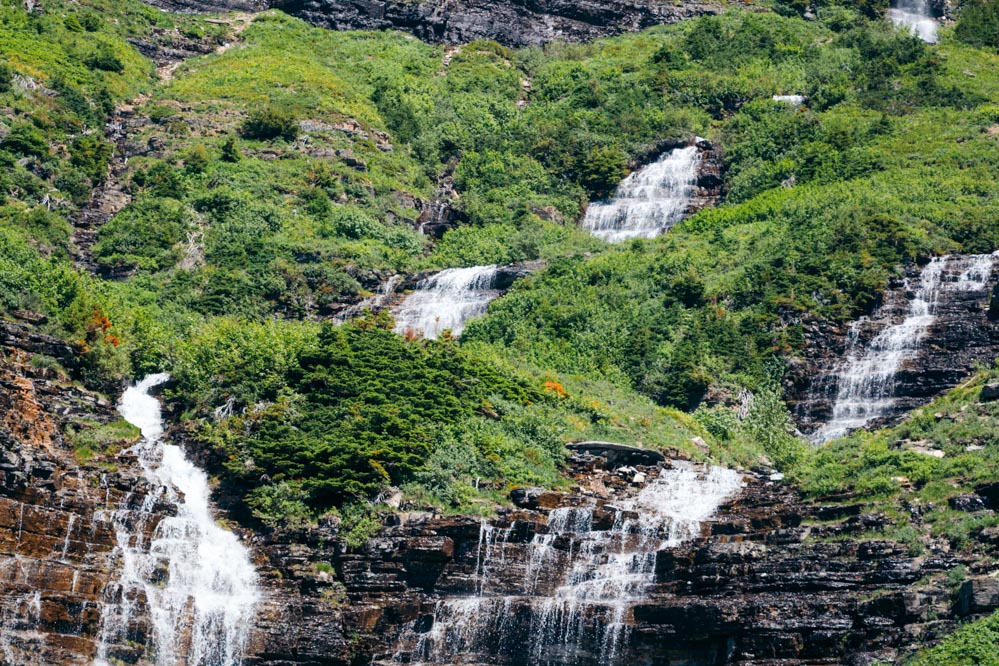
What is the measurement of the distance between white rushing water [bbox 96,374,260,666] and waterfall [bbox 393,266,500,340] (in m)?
21.4

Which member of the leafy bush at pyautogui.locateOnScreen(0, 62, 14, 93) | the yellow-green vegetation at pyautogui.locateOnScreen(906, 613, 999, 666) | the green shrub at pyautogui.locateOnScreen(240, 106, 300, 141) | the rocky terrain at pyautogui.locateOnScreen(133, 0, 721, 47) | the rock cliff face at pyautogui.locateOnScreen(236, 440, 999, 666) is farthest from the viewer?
the rocky terrain at pyautogui.locateOnScreen(133, 0, 721, 47)

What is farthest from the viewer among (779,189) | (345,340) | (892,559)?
(779,189)

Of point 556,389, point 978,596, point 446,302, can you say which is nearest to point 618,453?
point 556,389

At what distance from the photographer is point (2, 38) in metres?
105

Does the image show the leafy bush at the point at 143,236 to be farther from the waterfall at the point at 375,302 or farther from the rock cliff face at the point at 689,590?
the rock cliff face at the point at 689,590

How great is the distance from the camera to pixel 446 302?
287 ft

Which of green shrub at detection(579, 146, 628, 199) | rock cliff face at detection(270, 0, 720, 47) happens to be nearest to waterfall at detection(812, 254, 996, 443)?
green shrub at detection(579, 146, 628, 199)

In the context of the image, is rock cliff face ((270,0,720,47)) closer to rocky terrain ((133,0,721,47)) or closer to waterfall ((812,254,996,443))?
rocky terrain ((133,0,721,47))

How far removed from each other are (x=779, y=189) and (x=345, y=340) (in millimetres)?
30588

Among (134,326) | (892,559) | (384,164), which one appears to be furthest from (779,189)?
(892,559)

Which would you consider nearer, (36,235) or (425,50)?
(36,235)

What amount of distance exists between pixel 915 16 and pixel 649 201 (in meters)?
33.2

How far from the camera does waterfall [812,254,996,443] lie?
75.7 meters

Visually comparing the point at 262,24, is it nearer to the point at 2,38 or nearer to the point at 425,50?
the point at 425,50
